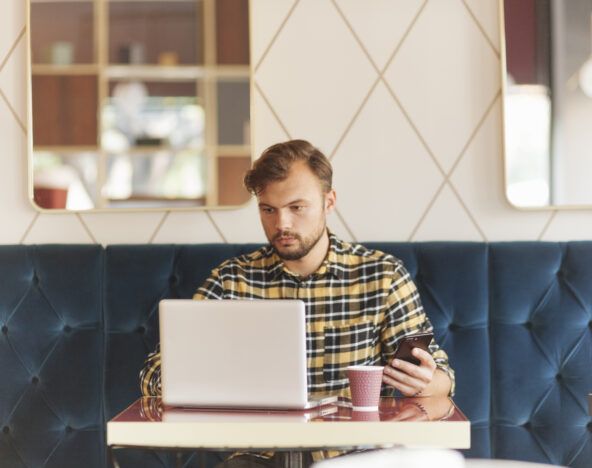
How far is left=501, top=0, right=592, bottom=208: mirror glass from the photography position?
255cm

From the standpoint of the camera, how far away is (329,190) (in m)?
2.22

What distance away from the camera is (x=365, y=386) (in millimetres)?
1635

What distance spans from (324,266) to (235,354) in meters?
0.56

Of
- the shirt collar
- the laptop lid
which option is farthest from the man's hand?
the shirt collar

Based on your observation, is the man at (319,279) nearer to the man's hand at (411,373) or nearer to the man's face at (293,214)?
the man's face at (293,214)

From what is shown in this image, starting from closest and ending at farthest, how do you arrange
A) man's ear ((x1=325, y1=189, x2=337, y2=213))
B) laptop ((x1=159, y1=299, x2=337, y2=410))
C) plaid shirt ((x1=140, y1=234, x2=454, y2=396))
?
laptop ((x1=159, y1=299, x2=337, y2=410))
plaid shirt ((x1=140, y1=234, x2=454, y2=396))
man's ear ((x1=325, y1=189, x2=337, y2=213))

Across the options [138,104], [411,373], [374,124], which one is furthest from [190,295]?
[411,373]

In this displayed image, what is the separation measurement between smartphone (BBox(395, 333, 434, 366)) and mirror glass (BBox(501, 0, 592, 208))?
2.95 feet

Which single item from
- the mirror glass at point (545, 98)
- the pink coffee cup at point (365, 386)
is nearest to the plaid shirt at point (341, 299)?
the pink coffee cup at point (365, 386)

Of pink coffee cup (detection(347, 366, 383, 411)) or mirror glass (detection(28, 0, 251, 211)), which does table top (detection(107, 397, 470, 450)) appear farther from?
mirror glass (detection(28, 0, 251, 211))

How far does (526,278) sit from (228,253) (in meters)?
0.78

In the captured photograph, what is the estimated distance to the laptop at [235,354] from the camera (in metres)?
1.61

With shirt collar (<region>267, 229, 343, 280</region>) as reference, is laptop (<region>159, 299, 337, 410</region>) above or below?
below

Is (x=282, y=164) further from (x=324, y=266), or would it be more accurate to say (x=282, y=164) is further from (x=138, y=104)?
(x=138, y=104)
